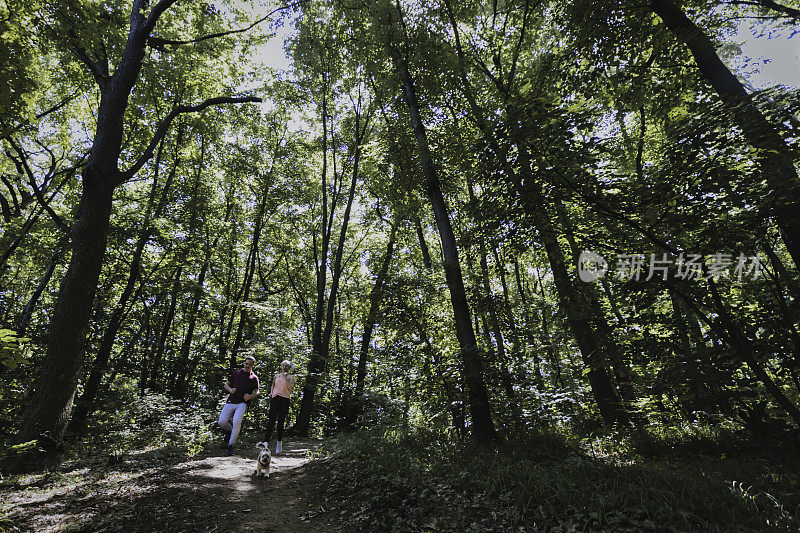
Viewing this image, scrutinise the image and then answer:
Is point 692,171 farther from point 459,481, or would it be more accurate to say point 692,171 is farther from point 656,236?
point 459,481

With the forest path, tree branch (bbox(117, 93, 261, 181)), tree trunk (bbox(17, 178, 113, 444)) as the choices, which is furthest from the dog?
tree branch (bbox(117, 93, 261, 181))

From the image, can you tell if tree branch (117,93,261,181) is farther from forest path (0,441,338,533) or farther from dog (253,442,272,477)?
dog (253,442,272,477)

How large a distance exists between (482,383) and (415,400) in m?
3.10

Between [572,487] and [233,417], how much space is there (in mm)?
6752

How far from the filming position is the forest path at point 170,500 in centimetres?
422

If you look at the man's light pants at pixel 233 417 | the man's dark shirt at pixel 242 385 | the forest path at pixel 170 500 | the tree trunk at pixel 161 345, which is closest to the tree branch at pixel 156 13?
the man's dark shirt at pixel 242 385

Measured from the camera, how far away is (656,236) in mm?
4898

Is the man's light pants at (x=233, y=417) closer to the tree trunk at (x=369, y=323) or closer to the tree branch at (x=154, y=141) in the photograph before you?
the tree trunk at (x=369, y=323)

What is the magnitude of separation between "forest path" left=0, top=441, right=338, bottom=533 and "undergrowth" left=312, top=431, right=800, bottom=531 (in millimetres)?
718

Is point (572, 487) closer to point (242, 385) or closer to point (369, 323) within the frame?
point (242, 385)

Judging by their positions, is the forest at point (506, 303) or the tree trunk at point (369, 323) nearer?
the forest at point (506, 303)

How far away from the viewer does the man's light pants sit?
745 cm

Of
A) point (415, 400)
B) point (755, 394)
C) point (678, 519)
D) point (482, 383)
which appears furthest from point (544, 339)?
point (678, 519)

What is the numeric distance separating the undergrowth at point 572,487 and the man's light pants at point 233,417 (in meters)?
2.54
